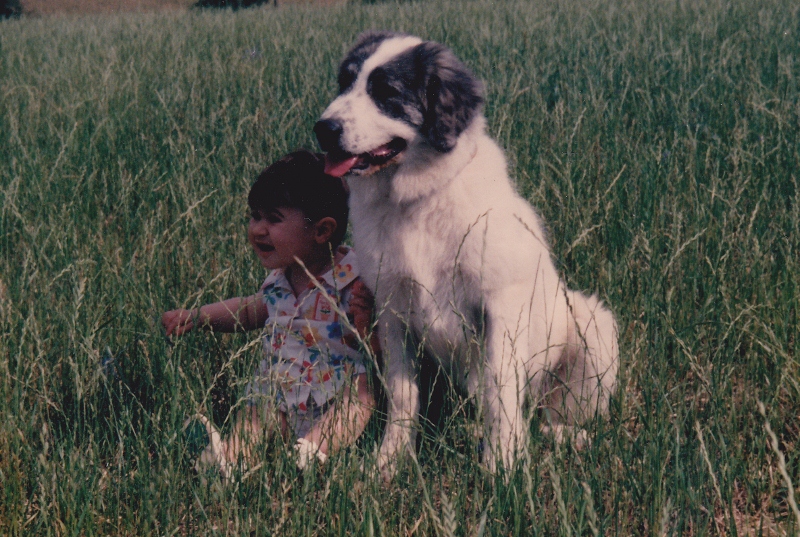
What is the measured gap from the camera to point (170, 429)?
1.60m

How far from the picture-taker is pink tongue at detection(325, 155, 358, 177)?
1.94 metres

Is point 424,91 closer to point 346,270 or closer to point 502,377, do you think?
point 346,270

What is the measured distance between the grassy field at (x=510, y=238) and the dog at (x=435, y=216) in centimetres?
21

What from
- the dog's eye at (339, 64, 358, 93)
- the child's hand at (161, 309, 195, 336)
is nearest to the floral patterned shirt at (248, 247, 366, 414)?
the child's hand at (161, 309, 195, 336)

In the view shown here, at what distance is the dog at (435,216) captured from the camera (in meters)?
1.93

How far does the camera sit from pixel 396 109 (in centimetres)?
199

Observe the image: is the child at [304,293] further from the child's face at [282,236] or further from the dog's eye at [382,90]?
the dog's eye at [382,90]

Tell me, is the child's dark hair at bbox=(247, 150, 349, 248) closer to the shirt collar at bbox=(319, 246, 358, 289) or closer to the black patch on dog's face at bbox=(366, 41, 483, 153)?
the shirt collar at bbox=(319, 246, 358, 289)

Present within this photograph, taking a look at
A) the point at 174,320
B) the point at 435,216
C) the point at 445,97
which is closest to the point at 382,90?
the point at 445,97

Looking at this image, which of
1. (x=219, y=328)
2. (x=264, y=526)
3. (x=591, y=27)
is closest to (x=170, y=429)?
(x=264, y=526)

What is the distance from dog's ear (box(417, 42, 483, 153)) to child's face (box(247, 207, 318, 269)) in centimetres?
47

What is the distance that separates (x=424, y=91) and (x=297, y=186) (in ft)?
1.52

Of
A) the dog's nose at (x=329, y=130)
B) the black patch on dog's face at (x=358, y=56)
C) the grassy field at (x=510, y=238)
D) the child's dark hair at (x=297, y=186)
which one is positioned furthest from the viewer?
the child's dark hair at (x=297, y=186)

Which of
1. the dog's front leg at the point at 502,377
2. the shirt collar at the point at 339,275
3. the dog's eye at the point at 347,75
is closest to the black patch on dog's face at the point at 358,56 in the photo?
the dog's eye at the point at 347,75
